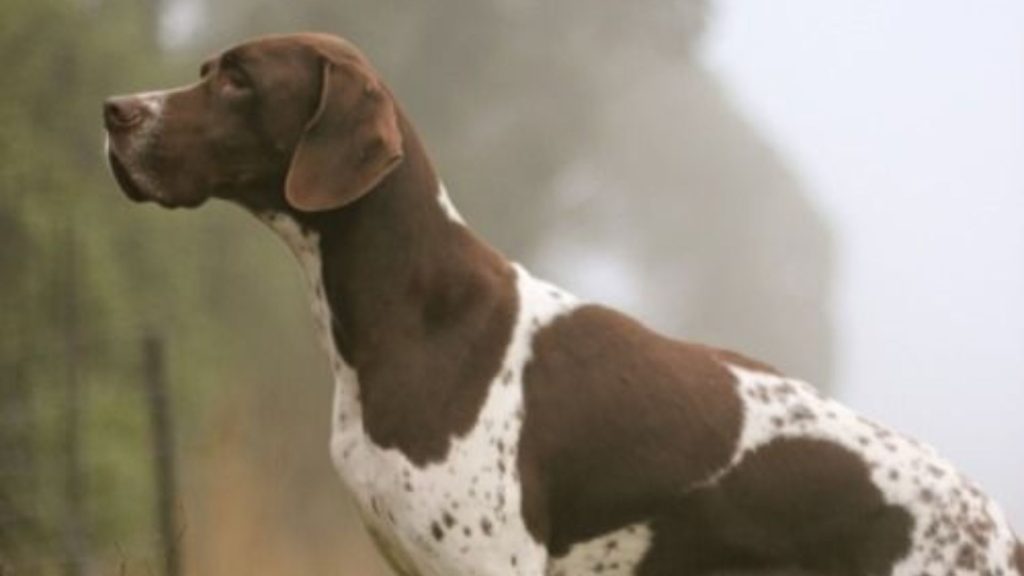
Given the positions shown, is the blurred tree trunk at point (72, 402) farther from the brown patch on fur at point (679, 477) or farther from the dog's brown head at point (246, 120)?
the brown patch on fur at point (679, 477)

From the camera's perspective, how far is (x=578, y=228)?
3.67 meters

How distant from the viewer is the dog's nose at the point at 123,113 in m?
2.30

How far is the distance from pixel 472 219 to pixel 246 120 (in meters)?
1.34

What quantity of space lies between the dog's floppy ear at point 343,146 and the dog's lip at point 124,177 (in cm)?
20

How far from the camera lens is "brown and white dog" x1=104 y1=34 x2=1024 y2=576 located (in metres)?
2.23

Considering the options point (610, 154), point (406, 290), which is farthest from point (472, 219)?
point (406, 290)

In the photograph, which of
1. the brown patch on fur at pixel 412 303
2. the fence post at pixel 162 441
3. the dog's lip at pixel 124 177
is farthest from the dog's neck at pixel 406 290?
the fence post at pixel 162 441

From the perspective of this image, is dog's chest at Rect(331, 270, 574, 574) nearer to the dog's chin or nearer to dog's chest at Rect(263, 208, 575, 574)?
dog's chest at Rect(263, 208, 575, 574)

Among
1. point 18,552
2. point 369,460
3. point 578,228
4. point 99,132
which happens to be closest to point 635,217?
point 578,228

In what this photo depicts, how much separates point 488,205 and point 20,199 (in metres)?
0.86

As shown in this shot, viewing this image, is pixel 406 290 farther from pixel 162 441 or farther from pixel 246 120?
pixel 162 441

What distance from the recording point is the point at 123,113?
230 centimetres

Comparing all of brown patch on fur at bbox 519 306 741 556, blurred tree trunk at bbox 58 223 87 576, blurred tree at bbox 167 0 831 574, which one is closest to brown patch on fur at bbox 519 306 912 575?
brown patch on fur at bbox 519 306 741 556

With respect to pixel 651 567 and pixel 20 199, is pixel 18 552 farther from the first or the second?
pixel 651 567
